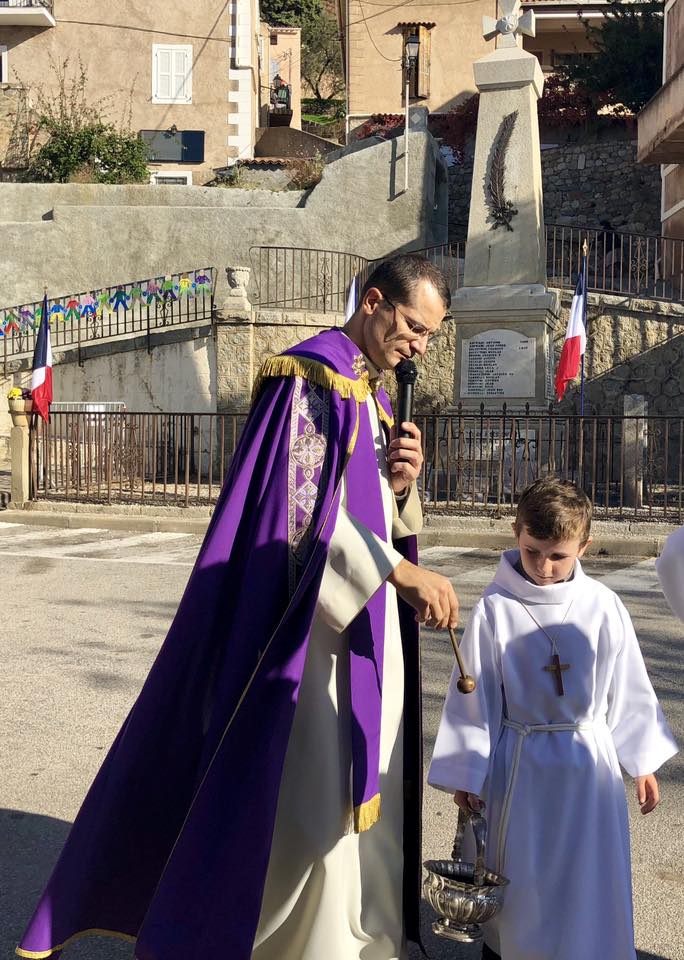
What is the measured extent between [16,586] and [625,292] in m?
14.4

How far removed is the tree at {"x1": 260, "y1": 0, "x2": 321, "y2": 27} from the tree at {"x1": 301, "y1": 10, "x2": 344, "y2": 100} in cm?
29

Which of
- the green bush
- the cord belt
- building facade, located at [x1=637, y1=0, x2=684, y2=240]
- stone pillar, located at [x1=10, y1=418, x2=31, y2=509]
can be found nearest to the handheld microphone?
the cord belt

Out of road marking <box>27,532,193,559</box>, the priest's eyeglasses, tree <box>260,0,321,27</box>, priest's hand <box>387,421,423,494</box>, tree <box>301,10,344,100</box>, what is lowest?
road marking <box>27,532,193,559</box>

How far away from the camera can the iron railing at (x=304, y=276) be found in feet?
77.4

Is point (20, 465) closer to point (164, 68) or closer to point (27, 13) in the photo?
point (164, 68)

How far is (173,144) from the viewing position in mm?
32156

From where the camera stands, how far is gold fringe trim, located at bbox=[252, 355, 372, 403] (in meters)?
2.83

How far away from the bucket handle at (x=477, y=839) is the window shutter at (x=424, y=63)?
3491 cm

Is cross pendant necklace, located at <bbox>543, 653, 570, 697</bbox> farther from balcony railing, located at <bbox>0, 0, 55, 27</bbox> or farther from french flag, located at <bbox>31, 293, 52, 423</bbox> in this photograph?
balcony railing, located at <bbox>0, 0, 55, 27</bbox>

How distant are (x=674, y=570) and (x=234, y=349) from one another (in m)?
17.8

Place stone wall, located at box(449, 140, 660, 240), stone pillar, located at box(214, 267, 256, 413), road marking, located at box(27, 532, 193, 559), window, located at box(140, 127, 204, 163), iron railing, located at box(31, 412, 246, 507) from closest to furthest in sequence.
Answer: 1. road marking, located at box(27, 532, 193, 559)
2. iron railing, located at box(31, 412, 246, 507)
3. stone pillar, located at box(214, 267, 256, 413)
4. stone wall, located at box(449, 140, 660, 240)
5. window, located at box(140, 127, 204, 163)

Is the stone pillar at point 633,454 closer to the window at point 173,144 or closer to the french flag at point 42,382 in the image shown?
the french flag at point 42,382

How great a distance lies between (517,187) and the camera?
47.3 ft

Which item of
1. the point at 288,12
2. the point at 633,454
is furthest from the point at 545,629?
the point at 288,12
